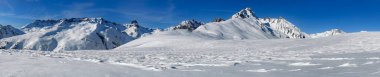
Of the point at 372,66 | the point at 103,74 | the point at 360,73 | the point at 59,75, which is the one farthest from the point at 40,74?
the point at 372,66

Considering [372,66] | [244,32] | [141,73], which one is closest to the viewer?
[141,73]

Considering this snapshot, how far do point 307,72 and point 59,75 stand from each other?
24.5 ft

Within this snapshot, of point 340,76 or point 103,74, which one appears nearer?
point 103,74

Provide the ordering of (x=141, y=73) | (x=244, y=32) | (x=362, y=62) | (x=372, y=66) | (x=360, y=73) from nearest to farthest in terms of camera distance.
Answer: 1. (x=141, y=73)
2. (x=360, y=73)
3. (x=372, y=66)
4. (x=362, y=62)
5. (x=244, y=32)

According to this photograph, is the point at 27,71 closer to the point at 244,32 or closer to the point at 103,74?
the point at 103,74

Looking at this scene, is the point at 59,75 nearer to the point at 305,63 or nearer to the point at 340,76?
the point at 340,76

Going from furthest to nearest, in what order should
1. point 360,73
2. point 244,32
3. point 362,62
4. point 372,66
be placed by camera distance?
point 244,32 → point 362,62 → point 372,66 → point 360,73

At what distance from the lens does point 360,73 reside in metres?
12.9

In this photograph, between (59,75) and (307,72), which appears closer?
(59,75)

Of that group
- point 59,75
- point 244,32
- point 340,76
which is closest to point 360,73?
point 340,76

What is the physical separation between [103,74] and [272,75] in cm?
485

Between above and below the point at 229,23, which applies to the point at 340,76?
below

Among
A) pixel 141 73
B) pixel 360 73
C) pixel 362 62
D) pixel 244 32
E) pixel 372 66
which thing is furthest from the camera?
pixel 244 32

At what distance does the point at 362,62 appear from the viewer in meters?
15.9
